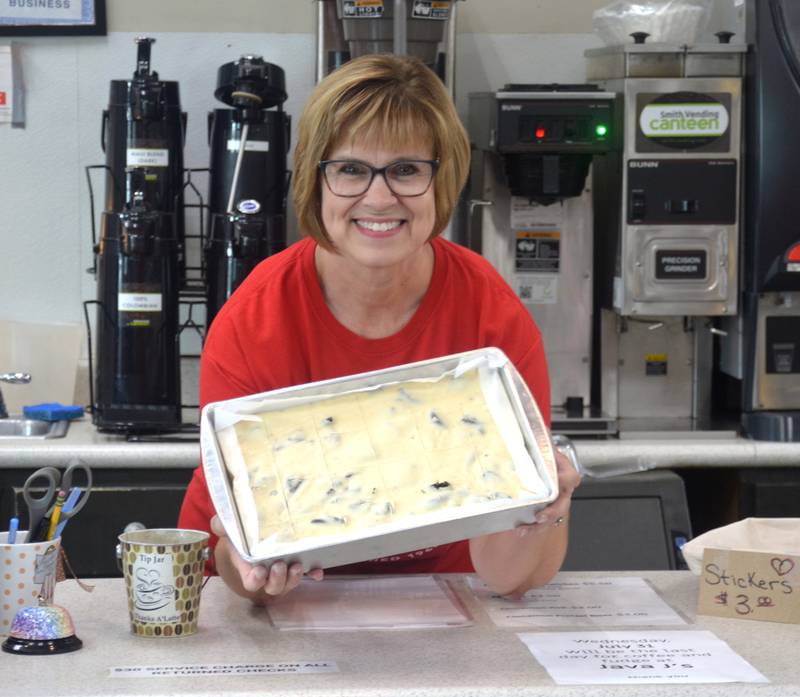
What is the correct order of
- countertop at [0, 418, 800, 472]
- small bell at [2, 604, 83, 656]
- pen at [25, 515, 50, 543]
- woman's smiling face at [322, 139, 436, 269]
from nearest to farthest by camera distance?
small bell at [2, 604, 83, 656]
pen at [25, 515, 50, 543]
woman's smiling face at [322, 139, 436, 269]
countertop at [0, 418, 800, 472]

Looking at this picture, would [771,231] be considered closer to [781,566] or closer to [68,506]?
[781,566]

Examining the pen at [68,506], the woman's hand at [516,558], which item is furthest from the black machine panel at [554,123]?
the pen at [68,506]

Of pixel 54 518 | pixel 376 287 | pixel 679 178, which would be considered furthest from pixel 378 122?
pixel 679 178

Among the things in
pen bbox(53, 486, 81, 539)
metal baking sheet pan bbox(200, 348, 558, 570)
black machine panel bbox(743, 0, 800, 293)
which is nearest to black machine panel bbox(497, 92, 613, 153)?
black machine panel bbox(743, 0, 800, 293)

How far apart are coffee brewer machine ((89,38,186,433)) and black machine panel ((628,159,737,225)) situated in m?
1.11

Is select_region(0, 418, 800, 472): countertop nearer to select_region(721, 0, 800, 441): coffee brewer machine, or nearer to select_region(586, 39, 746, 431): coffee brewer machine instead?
select_region(721, 0, 800, 441): coffee brewer machine

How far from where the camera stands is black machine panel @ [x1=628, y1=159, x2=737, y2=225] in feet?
10.1

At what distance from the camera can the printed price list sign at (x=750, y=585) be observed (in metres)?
1.60

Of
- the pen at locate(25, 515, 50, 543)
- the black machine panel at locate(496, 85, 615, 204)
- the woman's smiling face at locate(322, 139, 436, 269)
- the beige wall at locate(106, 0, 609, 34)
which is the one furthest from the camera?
the beige wall at locate(106, 0, 609, 34)

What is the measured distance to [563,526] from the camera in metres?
1.77

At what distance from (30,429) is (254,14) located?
1297 mm

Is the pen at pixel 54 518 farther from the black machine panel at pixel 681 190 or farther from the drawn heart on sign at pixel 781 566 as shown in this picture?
the black machine panel at pixel 681 190

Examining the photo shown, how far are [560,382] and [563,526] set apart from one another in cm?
155

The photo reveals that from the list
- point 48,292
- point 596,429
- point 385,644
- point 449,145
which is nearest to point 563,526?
point 385,644
